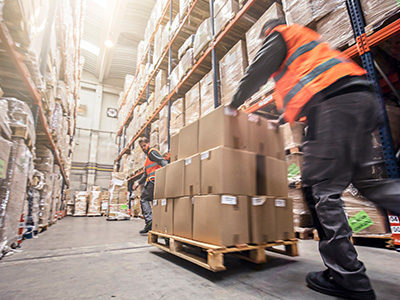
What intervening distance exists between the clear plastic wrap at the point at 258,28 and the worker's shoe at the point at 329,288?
2.67 metres

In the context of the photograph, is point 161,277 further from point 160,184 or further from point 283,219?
point 160,184

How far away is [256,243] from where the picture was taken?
1576 mm

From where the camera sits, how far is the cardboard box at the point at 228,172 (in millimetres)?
1579

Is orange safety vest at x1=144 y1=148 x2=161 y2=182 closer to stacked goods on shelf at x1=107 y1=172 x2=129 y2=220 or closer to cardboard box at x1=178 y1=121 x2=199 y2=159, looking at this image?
cardboard box at x1=178 y1=121 x2=199 y2=159

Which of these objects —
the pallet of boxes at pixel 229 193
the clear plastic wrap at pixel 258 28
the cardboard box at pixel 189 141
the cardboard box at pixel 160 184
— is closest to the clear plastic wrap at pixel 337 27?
the clear plastic wrap at pixel 258 28

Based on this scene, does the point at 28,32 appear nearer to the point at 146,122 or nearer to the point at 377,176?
the point at 377,176

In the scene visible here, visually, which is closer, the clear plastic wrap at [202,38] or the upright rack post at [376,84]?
the upright rack post at [376,84]

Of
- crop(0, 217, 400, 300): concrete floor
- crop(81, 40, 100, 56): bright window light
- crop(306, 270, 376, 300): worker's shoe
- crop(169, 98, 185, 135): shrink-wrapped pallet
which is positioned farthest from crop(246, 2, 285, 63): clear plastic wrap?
crop(81, 40, 100, 56): bright window light

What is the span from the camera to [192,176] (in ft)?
6.20

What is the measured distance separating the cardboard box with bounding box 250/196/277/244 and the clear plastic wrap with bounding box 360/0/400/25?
1883mm

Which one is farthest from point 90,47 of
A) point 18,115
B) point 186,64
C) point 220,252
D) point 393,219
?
point 393,219

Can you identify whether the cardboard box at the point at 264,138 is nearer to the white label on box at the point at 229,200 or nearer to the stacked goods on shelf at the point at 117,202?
the white label on box at the point at 229,200

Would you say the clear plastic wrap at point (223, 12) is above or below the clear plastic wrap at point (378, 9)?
above

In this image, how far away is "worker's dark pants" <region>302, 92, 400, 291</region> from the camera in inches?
41.8
